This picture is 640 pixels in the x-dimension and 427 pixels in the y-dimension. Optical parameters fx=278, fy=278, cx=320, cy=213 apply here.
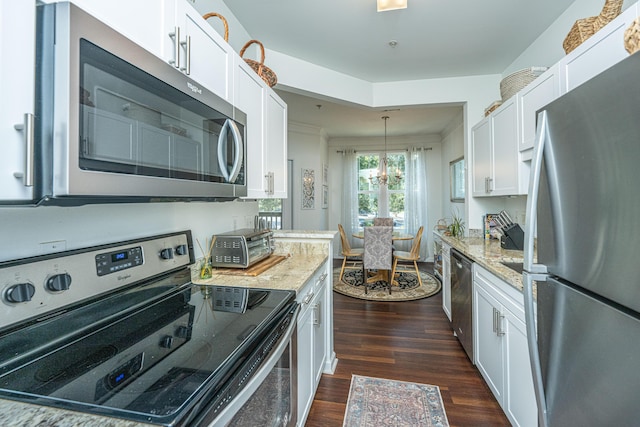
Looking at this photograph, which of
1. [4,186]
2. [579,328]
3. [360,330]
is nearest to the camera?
[4,186]

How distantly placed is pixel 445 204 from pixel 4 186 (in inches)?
247

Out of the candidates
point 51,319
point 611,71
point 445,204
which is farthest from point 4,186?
point 445,204

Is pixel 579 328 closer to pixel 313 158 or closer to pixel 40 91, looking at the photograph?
pixel 40 91

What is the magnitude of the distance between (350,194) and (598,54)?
511 cm

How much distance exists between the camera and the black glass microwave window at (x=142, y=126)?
24.6 inches

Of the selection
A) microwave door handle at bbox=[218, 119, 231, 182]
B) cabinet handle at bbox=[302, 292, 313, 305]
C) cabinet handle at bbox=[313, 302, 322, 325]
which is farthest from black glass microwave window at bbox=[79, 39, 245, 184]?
cabinet handle at bbox=[313, 302, 322, 325]

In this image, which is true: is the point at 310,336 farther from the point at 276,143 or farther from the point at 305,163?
the point at 305,163

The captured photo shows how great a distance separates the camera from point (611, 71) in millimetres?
654

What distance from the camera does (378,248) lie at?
154 inches

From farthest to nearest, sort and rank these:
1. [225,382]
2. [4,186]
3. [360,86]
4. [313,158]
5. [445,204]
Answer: [445,204] → [313,158] → [360,86] → [225,382] → [4,186]

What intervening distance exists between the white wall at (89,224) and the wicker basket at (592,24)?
7.84ft

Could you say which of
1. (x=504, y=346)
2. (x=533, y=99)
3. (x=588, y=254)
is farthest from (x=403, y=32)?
(x=504, y=346)

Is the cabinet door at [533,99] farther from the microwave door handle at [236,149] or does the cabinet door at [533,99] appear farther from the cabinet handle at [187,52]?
the cabinet handle at [187,52]

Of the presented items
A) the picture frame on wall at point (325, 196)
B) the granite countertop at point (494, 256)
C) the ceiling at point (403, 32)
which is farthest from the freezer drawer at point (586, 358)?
the picture frame on wall at point (325, 196)
